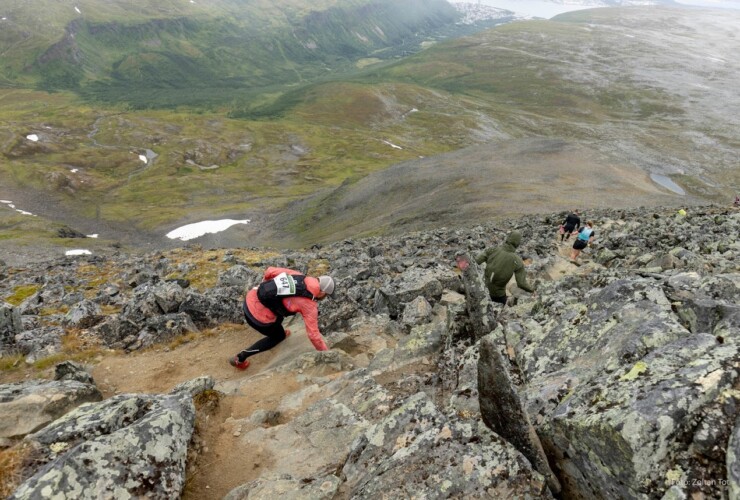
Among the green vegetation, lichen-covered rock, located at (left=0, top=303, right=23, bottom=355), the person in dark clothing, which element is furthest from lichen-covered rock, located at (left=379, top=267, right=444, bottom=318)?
the green vegetation

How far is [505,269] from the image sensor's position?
1494 cm

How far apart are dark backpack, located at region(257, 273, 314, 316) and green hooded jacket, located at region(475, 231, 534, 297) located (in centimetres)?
636

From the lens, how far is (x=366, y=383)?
11.4 metres

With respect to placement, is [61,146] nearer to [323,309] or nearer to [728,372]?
[323,309]

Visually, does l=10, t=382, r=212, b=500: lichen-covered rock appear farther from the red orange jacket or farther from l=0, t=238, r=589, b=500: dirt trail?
the red orange jacket

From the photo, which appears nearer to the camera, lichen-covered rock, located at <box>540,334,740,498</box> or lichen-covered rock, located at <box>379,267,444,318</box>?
lichen-covered rock, located at <box>540,334,740,498</box>

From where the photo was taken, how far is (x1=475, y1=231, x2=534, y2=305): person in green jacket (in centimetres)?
1494

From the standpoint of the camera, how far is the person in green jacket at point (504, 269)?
588 inches

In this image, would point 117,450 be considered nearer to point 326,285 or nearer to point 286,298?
→ point 286,298

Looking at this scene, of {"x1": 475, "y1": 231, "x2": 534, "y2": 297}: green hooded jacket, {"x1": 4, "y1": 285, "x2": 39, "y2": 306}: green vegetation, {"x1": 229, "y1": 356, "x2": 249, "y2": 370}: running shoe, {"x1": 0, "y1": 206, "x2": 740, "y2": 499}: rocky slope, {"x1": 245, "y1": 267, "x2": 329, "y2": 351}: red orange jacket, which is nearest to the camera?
{"x1": 0, "y1": 206, "x2": 740, "y2": 499}: rocky slope

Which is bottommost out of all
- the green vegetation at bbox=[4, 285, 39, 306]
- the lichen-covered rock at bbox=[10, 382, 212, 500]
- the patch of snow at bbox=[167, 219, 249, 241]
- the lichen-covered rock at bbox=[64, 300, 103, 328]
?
the patch of snow at bbox=[167, 219, 249, 241]

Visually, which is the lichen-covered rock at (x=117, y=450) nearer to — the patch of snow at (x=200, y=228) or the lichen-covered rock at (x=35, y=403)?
the lichen-covered rock at (x=35, y=403)

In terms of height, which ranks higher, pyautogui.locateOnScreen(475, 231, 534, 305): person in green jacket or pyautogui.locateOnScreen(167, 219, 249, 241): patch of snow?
pyautogui.locateOnScreen(475, 231, 534, 305): person in green jacket

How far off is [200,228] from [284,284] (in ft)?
258
